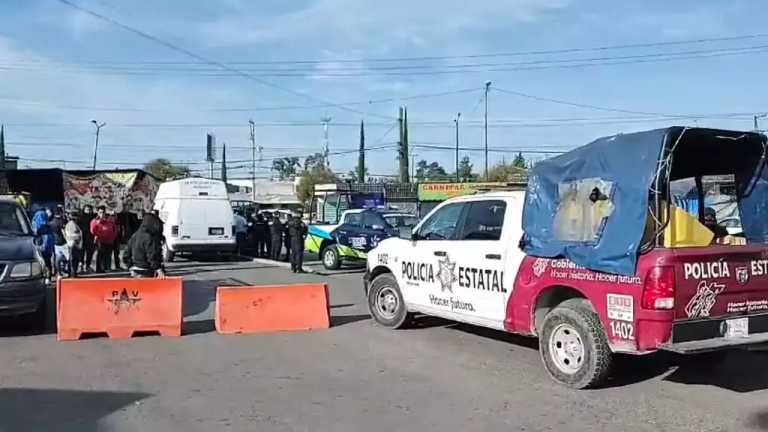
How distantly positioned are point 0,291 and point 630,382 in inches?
298

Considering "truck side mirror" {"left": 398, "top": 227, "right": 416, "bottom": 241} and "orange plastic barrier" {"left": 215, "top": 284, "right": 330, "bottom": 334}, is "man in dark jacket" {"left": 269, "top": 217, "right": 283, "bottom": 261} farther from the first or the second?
"truck side mirror" {"left": 398, "top": 227, "right": 416, "bottom": 241}

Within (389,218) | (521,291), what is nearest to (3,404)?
(521,291)

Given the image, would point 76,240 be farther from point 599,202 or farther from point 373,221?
point 599,202

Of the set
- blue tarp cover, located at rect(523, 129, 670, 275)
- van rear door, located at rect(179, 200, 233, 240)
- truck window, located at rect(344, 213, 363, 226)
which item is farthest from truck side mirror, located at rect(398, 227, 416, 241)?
van rear door, located at rect(179, 200, 233, 240)

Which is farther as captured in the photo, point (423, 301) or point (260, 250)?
point (260, 250)

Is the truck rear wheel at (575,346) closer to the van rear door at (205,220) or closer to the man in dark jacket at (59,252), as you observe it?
the man in dark jacket at (59,252)

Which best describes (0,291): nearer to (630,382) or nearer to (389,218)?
(630,382)

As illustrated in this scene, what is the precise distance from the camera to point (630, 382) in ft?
27.0

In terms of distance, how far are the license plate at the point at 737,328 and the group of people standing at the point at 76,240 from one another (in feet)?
44.1

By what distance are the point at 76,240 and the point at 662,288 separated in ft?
46.2

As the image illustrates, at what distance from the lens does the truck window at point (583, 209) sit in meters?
7.93

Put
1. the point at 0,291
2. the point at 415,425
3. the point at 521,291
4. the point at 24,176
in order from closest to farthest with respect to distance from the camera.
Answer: the point at 415,425 < the point at 521,291 < the point at 0,291 < the point at 24,176

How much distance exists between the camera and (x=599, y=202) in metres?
8.02

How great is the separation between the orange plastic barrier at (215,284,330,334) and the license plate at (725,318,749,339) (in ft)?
18.9
